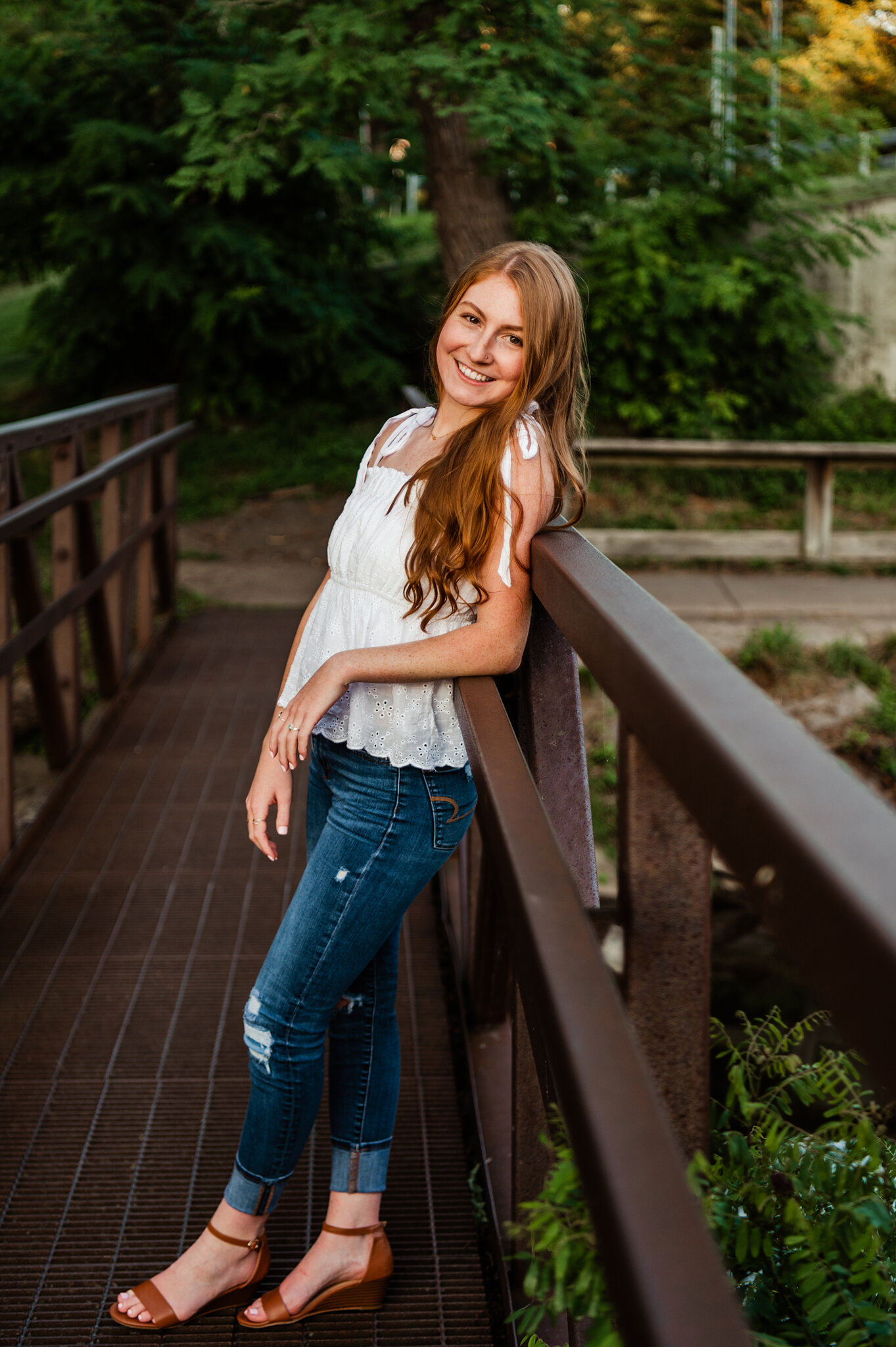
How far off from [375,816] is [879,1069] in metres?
1.21

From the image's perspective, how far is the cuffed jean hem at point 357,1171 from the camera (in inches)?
73.2

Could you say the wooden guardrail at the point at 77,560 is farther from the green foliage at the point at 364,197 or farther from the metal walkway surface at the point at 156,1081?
the green foliage at the point at 364,197

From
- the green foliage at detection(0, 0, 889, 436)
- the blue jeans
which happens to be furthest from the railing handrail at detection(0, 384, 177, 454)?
the green foliage at detection(0, 0, 889, 436)

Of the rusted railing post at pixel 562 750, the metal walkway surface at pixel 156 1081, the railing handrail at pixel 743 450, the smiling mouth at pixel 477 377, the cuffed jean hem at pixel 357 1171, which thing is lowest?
the metal walkway surface at pixel 156 1081

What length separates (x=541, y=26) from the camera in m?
6.57

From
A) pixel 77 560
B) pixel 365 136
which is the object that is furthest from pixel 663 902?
pixel 365 136

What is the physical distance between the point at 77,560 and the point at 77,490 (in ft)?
0.86

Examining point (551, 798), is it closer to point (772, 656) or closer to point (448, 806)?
point (448, 806)

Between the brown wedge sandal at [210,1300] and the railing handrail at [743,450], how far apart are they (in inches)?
235

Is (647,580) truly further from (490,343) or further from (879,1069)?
(879,1069)

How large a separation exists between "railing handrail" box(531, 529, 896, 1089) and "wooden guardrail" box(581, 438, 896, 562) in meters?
6.57

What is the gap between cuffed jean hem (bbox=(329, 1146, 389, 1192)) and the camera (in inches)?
73.2

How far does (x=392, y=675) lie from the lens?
159 cm

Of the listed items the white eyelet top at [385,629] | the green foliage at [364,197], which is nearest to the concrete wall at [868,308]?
the green foliage at [364,197]
